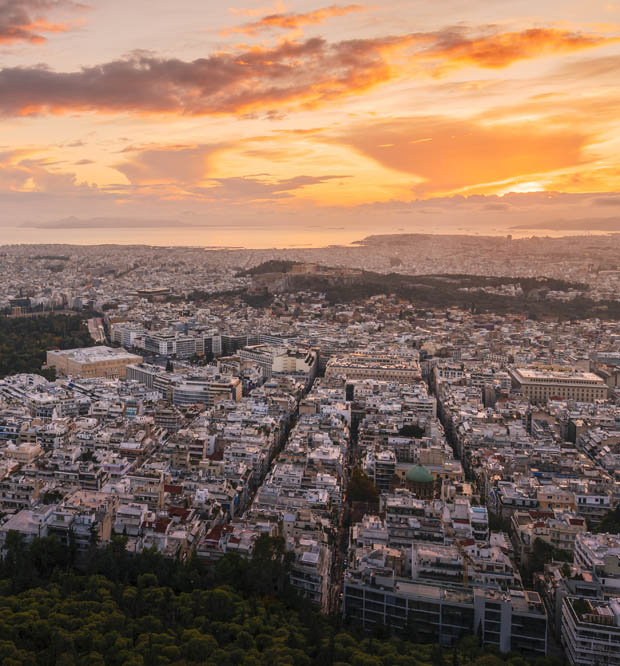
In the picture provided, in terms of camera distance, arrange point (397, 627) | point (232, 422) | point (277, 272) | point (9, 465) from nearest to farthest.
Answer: point (397, 627) → point (9, 465) → point (232, 422) → point (277, 272)

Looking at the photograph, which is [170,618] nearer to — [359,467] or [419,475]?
[419,475]

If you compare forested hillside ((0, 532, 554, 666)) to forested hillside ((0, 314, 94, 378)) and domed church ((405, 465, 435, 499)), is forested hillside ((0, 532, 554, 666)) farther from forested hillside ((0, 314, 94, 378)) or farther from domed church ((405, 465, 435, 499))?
forested hillside ((0, 314, 94, 378))

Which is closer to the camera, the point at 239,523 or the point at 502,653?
the point at 502,653

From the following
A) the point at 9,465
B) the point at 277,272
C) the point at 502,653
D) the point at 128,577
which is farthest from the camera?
the point at 277,272

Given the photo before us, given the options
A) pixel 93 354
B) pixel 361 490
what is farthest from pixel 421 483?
pixel 93 354

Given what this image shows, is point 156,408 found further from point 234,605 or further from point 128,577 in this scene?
point 234,605

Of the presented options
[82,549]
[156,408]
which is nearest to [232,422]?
[156,408]

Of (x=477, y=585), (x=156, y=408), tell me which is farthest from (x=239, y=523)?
(x=156, y=408)

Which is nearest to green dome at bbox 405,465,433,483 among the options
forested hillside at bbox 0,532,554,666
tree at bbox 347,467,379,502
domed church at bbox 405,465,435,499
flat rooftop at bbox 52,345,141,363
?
domed church at bbox 405,465,435,499
